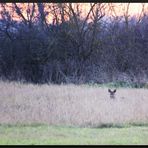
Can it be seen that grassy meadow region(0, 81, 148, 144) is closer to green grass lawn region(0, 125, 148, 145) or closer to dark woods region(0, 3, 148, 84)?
green grass lawn region(0, 125, 148, 145)

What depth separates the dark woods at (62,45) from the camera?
2344 cm

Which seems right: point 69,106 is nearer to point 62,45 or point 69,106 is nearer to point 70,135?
point 70,135

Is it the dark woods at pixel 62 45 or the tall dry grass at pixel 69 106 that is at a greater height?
the dark woods at pixel 62 45

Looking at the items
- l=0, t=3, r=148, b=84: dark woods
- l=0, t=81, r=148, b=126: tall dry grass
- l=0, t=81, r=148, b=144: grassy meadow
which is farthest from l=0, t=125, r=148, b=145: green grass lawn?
l=0, t=3, r=148, b=84: dark woods

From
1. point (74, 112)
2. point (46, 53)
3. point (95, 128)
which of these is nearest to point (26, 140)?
point (95, 128)

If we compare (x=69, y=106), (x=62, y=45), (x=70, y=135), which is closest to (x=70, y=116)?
(x=69, y=106)

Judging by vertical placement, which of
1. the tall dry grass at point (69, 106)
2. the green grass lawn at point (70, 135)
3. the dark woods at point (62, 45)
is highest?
the dark woods at point (62, 45)

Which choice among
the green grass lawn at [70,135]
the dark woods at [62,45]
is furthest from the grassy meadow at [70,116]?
the dark woods at [62,45]

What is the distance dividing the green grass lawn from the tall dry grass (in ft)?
2.59

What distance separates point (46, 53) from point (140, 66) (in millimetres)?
5801

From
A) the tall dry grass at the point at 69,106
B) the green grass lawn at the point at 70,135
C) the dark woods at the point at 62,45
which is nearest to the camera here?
the green grass lawn at the point at 70,135

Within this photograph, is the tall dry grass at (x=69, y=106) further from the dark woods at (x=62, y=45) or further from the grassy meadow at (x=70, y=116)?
the dark woods at (x=62, y=45)

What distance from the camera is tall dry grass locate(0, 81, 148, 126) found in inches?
465

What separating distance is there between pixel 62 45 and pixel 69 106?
11218 mm
